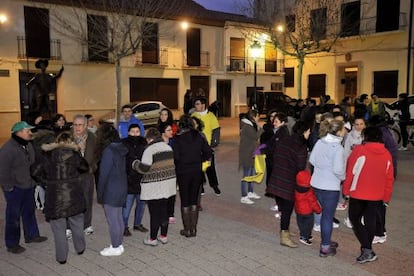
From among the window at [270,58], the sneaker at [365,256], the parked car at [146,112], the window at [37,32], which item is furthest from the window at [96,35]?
the sneaker at [365,256]

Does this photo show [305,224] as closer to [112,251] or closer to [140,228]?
[140,228]

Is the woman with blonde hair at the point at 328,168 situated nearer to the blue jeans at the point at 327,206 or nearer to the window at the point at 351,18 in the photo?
the blue jeans at the point at 327,206

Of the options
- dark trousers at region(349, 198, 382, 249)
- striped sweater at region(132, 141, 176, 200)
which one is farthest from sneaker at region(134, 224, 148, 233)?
dark trousers at region(349, 198, 382, 249)

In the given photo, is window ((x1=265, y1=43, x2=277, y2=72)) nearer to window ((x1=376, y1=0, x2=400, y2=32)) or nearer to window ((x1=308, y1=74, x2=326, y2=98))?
window ((x1=308, y1=74, x2=326, y2=98))

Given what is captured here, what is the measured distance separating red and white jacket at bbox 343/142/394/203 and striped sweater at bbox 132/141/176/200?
6.95 ft

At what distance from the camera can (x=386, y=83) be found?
25156 mm

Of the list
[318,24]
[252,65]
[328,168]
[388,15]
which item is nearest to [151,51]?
[252,65]

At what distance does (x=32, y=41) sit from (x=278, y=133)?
18198 millimetres

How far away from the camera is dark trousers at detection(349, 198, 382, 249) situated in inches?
184

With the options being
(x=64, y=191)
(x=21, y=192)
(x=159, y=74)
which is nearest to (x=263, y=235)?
(x=64, y=191)

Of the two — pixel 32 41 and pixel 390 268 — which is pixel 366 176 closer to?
pixel 390 268

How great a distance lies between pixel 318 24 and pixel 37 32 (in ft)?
48.1

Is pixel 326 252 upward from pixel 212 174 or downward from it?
downward

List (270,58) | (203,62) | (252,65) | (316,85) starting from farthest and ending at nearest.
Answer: (270,58), (252,65), (316,85), (203,62)
